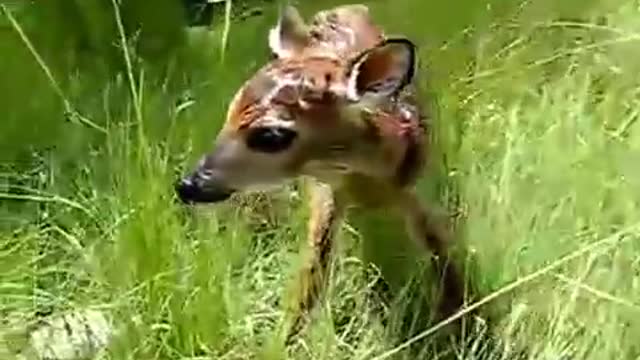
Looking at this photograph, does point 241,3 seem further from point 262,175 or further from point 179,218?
point 262,175

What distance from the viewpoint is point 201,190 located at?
1.58m

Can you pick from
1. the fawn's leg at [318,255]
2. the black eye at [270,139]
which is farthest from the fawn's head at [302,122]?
the fawn's leg at [318,255]

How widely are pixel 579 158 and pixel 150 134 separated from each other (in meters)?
0.58

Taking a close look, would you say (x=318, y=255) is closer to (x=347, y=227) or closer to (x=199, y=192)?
(x=347, y=227)

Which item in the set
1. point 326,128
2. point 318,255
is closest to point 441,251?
point 318,255

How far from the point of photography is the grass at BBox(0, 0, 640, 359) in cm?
176

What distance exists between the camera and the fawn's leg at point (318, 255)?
1.77 m

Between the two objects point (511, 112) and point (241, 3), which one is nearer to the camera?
point (511, 112)

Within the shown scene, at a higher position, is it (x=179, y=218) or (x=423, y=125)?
(x=423, y=125)

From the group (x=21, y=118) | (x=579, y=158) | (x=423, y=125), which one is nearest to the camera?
(x=423, y=125)

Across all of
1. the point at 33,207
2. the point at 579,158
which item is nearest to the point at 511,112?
the point at 579,158

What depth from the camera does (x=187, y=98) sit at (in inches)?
90.2

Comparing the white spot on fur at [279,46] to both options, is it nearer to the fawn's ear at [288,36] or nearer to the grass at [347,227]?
the fawn's ear at [288,36]

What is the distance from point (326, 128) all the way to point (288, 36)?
0.17 meters
